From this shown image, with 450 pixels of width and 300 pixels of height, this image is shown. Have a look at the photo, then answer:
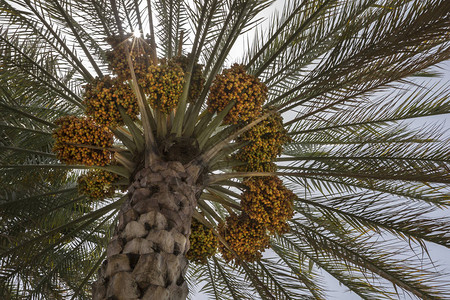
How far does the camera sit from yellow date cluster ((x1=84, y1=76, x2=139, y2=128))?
12.7 ft

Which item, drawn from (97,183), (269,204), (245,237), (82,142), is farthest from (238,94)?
(97,183)

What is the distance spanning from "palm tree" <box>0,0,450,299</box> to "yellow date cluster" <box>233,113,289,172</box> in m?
0.02

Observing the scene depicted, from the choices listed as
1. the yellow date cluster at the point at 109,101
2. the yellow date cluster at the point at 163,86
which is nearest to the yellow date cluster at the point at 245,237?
the yellow date cluster at the point at 163,86

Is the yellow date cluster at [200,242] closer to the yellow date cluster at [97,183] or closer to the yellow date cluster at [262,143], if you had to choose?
the yellow date cluster at [262,143]

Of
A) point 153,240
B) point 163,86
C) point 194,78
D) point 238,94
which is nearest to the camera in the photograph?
point 153,240

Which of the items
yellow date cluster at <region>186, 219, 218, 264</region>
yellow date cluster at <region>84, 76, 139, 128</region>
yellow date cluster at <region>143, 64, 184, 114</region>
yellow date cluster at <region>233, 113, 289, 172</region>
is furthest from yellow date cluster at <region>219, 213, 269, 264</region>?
yellow date cluster at <region>84, 76, 139, 128</region>

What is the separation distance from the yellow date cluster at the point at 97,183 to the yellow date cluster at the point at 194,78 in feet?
4.48

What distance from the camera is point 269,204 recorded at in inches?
161

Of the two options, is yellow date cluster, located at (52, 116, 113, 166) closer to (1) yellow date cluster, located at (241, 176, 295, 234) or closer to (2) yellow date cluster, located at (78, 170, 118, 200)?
(2) yellow date cluster, located at (78, 170, 118, 200)

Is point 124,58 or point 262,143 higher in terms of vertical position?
point 124,58

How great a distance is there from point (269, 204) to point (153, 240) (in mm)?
1528

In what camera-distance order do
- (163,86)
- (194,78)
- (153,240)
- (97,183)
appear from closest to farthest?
(153,240) < (163,86) < (194,78) < (97,183)

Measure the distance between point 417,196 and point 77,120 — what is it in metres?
4.11

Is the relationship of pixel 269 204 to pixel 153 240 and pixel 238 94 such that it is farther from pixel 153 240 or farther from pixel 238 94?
pixel 153 240
